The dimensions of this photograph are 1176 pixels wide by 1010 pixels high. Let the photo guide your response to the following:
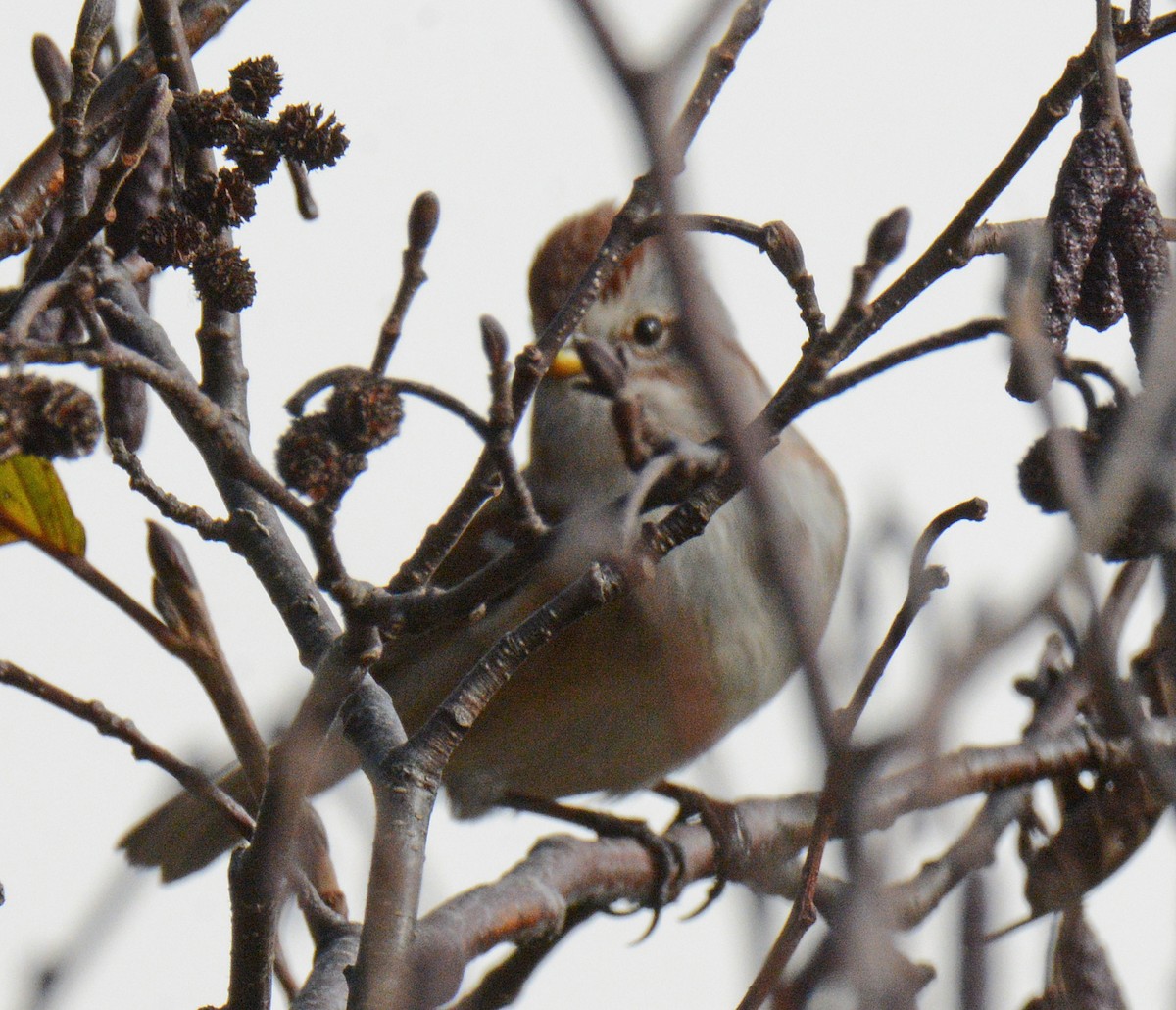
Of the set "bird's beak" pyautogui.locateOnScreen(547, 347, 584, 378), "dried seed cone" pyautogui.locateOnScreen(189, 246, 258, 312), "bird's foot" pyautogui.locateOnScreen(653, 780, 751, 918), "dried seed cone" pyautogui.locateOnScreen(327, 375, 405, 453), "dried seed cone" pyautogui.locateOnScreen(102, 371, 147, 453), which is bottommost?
"dried seed cone" pyautogui.locateOnScreen(327, 375, 405, 453)

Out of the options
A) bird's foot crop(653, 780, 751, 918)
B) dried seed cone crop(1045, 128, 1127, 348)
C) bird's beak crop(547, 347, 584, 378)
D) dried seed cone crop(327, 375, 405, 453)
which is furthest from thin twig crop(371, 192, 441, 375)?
bird's beak crop(547, 347, 584, 378)

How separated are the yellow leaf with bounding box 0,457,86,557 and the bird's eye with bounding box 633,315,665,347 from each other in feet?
8.68

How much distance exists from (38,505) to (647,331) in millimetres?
2711

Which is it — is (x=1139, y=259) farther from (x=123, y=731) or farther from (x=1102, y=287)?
(x=123, y=731)

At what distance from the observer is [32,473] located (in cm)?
148

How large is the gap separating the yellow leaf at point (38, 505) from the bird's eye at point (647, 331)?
8.68ft

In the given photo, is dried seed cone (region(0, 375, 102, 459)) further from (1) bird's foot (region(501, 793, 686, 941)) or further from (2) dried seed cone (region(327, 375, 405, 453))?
(1) bird's foot (region(501, 793, 686, 941))

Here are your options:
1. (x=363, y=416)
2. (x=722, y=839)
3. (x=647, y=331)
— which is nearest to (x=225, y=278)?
(x=363, y=416)

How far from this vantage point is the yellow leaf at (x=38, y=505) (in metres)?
1.40

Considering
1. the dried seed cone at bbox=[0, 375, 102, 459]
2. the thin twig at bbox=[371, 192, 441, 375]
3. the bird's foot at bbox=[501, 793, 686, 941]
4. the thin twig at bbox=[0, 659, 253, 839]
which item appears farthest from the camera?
the bird's foot at bbox=[501, 793, 686, 941]

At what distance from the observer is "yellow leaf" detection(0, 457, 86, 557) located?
1396 mm

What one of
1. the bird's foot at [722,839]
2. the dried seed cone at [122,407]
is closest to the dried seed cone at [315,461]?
the dried seed cone at [122,407]

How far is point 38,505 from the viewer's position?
143cm

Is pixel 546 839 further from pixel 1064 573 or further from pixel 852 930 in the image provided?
pixel 852 930
